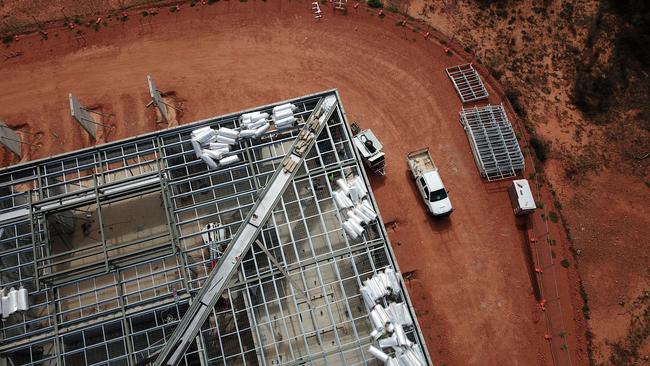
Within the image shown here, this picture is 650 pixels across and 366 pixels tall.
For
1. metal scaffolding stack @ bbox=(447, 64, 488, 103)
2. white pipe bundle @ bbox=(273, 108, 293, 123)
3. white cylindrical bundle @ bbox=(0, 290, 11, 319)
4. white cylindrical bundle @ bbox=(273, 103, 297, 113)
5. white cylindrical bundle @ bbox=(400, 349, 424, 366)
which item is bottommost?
white cylindrical bundle @ bbox=(400, 349, 424, 366)

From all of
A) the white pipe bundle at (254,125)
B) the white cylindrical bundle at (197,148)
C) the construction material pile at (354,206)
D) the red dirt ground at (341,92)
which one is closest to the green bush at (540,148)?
the red dirt ground at (341,92)

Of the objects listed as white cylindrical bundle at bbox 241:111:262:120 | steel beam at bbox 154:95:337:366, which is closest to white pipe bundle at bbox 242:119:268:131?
white cylindrical bundle at bbox 241:111:262:120

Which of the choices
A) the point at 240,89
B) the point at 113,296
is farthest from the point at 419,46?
the point at 113,296

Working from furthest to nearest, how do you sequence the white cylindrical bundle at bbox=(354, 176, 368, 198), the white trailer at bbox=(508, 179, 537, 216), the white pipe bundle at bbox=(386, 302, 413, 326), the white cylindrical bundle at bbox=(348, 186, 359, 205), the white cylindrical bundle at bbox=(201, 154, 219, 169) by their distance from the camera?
the white trailer at bbox=(508, 179, 537, 216) < the white cylindrical bundle at bbox=(201, 154, 219, 169) < the white cylindrical bundle at bbox=(354, 176, 368, 198) < the white cylindrical bundle at bbox=(348, 186, 359, 205) < the white pipe bundle at bbox=(386, 302, 413, 326)

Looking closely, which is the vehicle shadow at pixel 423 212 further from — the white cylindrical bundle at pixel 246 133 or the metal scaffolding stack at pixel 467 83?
the white cylindrical bundle at pixel 246 133

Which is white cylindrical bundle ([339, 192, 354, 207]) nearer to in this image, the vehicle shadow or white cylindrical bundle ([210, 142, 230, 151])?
white cylindrical bundle ([210, 142, 230, 151])

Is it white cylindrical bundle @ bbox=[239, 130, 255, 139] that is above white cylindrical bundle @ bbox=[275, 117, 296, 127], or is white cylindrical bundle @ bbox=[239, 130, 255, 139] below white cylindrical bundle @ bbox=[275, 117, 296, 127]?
below

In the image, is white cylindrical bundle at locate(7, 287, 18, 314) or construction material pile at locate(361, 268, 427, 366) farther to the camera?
white cylindrical bundle at locate(7, 287, 18, 314)
